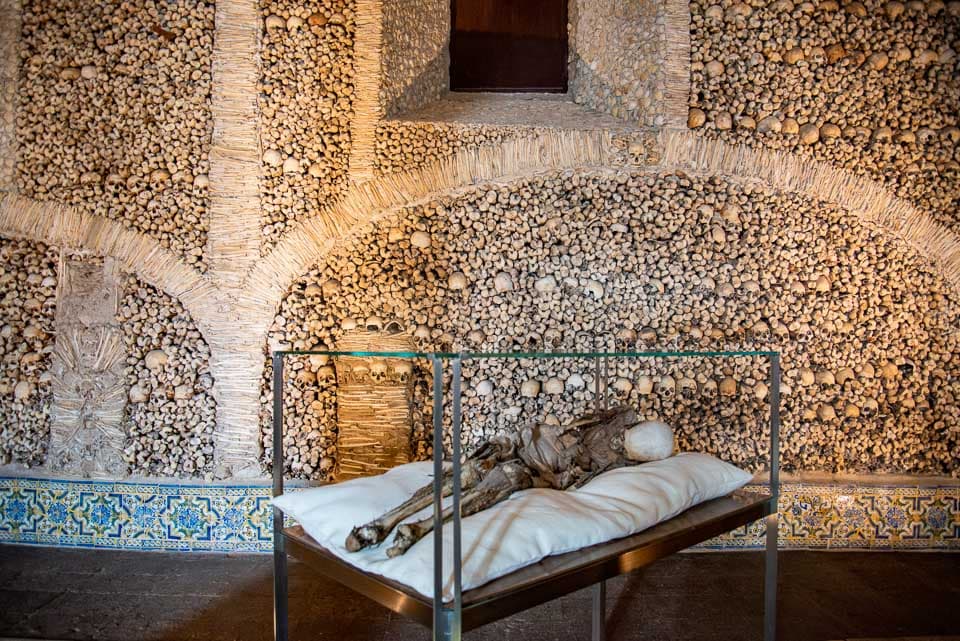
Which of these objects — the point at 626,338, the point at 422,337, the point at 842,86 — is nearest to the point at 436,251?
the point at 422,337

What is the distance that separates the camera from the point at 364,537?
1802mm

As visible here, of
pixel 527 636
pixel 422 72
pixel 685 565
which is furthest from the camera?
pixel 422 72

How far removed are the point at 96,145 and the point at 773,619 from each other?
Answer: 4099mm

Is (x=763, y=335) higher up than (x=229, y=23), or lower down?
lower down

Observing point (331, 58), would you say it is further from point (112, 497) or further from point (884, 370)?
point (884, 370)

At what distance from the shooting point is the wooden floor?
2.74m

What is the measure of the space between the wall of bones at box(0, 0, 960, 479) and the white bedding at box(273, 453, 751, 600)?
4.66ft

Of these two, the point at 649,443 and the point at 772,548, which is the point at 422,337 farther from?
the point at 772,548

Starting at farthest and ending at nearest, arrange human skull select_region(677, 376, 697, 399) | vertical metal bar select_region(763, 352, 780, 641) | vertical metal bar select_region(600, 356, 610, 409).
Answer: human skull select_region(677, 376, 697, 399) → vertical metal bar select_region(600, 356, 610, 409) → vertical metal bar select_region(763, 352, 780, 641)

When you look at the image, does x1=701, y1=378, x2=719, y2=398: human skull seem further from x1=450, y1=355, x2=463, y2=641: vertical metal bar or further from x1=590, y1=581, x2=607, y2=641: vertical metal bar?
x1=450, y1=355, x2=463, y2=641: vertical metal bar

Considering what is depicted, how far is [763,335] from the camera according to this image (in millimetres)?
3830

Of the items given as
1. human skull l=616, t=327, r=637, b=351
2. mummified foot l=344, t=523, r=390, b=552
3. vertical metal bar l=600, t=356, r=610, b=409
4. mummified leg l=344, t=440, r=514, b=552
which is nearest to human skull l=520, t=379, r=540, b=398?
vertical metal bar l=600, t=356, r=610, b=409

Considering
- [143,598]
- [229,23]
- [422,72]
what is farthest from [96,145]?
[143,598]

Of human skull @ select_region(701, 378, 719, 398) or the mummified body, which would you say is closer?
the mummified body
